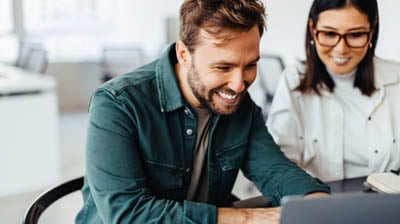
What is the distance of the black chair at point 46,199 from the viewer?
1.29 metres

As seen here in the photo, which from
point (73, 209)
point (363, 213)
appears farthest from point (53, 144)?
point (363, 213)

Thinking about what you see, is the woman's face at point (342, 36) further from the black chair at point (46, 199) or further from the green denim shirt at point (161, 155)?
the black chair at point (46, 199)

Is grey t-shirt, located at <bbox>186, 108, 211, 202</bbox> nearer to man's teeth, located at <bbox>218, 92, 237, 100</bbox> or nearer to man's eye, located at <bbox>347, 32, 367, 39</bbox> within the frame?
man's teeth, located at <bbox>218, 92, 237, 100</bbox>

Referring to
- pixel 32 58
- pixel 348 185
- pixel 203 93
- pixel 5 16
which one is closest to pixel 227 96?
pixel 203 93

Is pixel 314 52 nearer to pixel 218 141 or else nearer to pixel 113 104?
pixel 218 141

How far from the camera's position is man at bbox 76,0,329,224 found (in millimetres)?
1175

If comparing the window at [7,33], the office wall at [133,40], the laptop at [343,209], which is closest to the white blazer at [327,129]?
the laptop at [343,209]

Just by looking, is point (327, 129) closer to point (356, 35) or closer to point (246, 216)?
point (356, 35)

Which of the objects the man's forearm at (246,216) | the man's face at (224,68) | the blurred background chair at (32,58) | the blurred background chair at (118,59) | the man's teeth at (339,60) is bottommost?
the blurred background chair at (118,59)

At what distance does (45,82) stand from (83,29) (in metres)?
3.29

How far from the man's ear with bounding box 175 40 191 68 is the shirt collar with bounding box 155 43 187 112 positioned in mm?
52

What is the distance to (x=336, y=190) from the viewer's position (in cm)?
147

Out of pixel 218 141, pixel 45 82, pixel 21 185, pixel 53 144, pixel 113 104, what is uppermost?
pixel 113 104

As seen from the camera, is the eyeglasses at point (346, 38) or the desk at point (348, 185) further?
the eyeglasses at point (346, 38)
